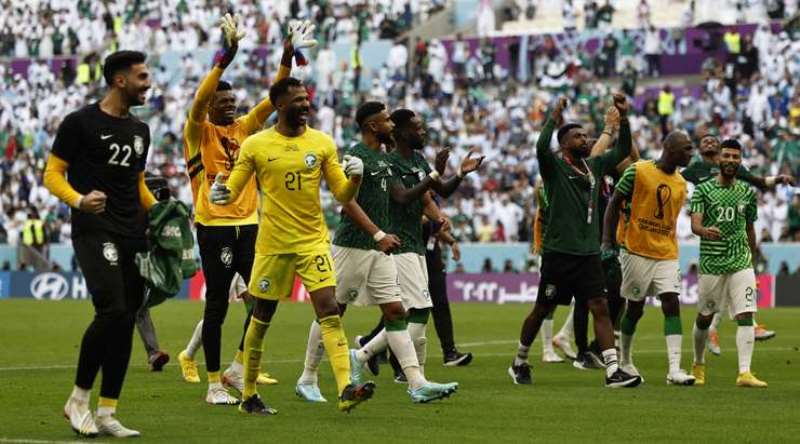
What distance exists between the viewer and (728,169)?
1638 centimetres

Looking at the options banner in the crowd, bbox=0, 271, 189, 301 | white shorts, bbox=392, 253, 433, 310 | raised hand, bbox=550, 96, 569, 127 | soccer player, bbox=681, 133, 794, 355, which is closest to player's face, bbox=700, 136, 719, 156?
soccer player, bbox=681, 133, 794, 355

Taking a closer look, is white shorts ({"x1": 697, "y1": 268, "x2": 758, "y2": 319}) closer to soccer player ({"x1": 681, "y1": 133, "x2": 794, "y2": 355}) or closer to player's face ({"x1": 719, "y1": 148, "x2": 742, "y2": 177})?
soccer player ({"x1": 681, "y1": 133, "x2": 794, "y2": 355})

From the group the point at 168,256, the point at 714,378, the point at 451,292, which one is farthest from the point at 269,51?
the point at 168,256

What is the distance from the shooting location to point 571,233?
15.8 m

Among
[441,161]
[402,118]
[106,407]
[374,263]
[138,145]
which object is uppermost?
[138,145]

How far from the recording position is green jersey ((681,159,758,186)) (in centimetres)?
1684

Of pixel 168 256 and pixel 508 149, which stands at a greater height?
pixel 168 256

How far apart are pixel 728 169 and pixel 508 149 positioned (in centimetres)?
2816

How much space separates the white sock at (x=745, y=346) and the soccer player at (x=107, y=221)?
640cm

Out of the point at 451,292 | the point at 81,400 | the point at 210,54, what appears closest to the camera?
the point at 81,400

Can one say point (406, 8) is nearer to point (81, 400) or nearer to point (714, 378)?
point (714, 378)

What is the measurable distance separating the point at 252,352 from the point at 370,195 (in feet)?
6.94

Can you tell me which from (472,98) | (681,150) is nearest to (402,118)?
(681,150)

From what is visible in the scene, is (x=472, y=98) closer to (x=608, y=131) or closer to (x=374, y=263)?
(x=608, y=131)
